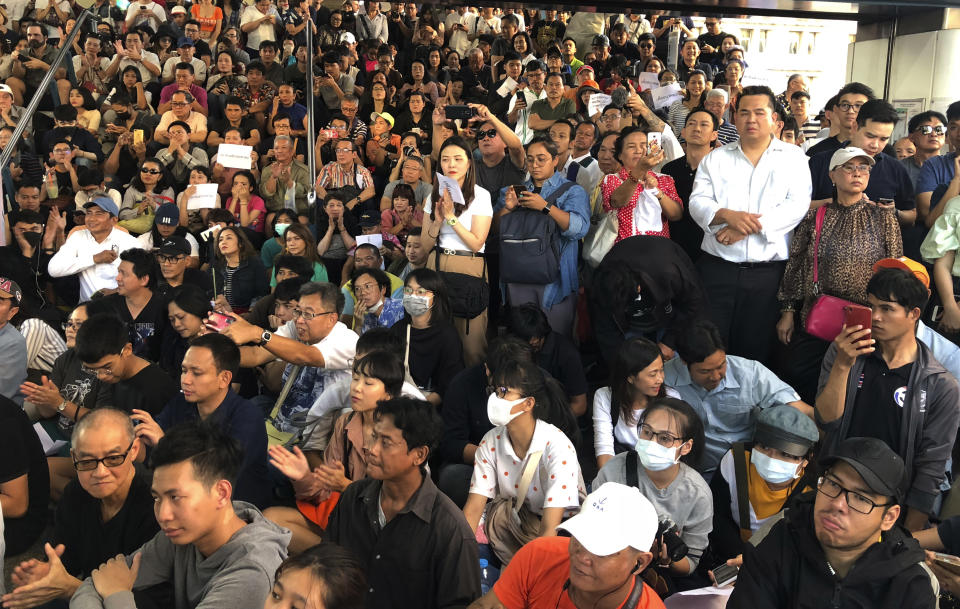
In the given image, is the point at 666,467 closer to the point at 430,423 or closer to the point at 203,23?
the point at 430,423

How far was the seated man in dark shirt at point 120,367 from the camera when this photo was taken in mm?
4297

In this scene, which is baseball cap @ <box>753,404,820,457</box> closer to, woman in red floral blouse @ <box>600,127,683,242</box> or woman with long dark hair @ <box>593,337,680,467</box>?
woman with long dark hair @ <box>593,337,680,467</box>

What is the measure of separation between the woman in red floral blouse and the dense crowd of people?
2cm

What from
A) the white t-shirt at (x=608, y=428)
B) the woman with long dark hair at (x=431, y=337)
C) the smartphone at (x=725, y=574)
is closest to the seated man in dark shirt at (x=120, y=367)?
the woman with long dark hair at (x=431, y=337)

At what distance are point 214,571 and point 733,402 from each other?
2.67 meters

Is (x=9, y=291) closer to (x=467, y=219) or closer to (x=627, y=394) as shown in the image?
(x=467, y=219)

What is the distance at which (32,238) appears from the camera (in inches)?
277

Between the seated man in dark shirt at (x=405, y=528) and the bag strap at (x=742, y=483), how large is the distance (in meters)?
1.38

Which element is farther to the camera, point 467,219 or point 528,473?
point 467,219

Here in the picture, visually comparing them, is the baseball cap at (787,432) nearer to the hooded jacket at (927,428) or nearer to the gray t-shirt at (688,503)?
the hooded jacket at (927,428)

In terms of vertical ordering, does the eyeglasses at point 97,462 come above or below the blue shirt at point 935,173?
below

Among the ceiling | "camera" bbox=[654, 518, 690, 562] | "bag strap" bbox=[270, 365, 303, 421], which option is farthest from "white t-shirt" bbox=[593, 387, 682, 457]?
the ceiling

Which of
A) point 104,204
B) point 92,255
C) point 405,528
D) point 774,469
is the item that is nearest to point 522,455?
point 405,528

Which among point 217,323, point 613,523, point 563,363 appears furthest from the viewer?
point 563,363
